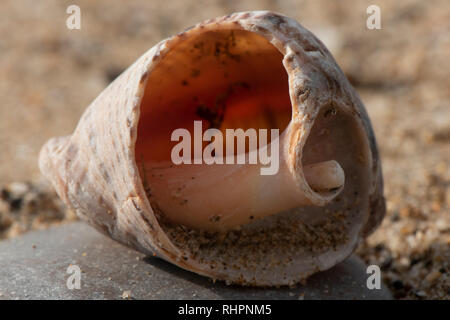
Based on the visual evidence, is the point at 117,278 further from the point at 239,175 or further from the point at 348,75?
the point at 348,75

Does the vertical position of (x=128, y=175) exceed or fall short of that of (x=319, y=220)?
it exceeds it

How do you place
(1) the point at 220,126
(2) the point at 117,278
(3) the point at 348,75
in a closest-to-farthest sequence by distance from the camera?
1. (2) the point at 117,278
2. (1) the point at 220,126
3. (3) the point at 348,75

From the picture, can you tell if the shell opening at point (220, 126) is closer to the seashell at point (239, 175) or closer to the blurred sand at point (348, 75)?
the seashell at point (239, 175)

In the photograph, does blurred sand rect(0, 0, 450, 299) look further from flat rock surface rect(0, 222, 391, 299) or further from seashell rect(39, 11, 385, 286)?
seashell rect(39, 11, 385, 286)

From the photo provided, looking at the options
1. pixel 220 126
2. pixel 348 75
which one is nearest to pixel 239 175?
pixel 220 126

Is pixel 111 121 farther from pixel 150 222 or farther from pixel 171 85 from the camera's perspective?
pixel 171 85
